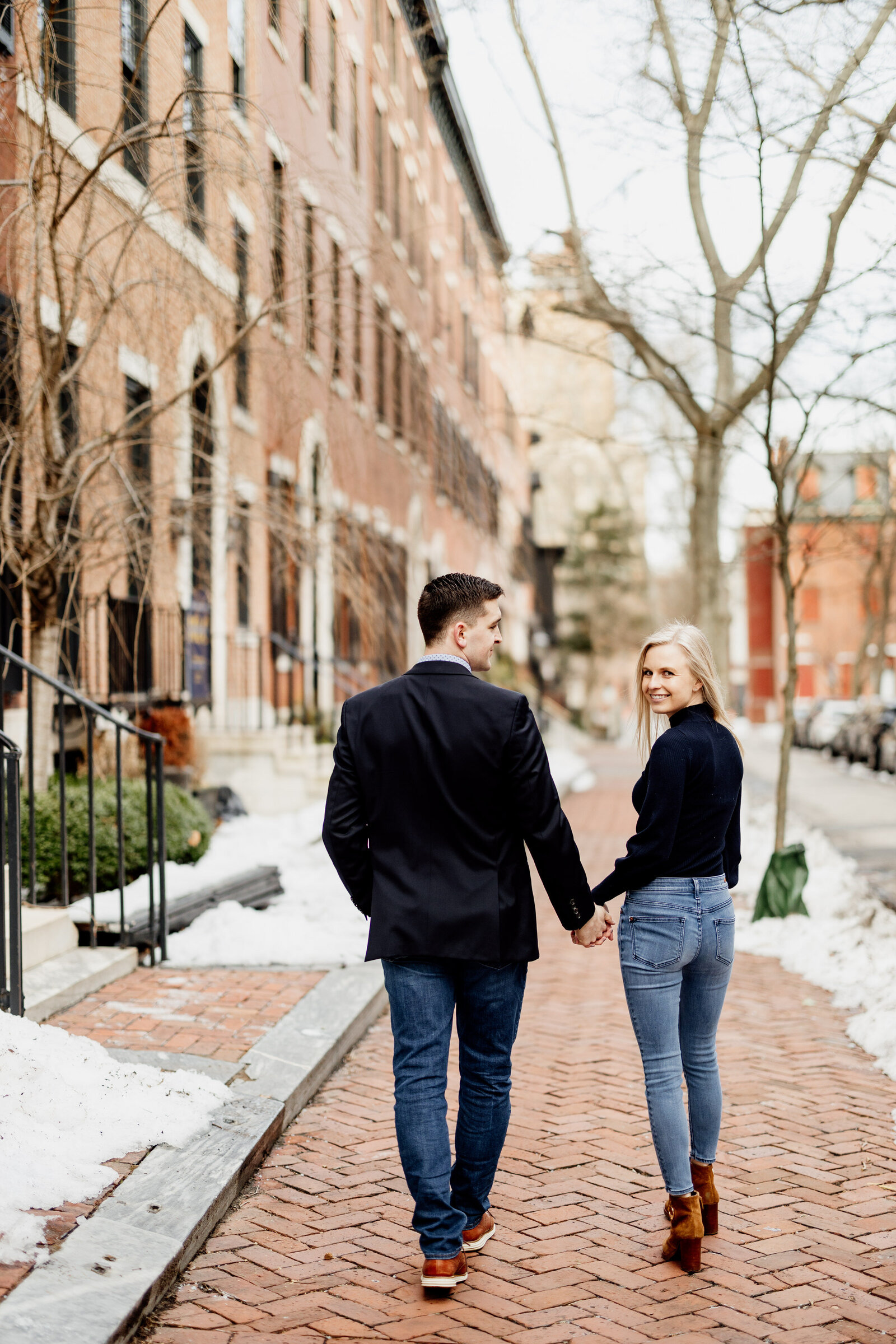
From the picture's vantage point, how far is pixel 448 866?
3.54m

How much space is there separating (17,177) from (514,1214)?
5.65 metres

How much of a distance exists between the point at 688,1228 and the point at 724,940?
0.77 m

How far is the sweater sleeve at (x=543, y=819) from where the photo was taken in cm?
352

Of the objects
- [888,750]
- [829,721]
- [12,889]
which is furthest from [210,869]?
[829,721]

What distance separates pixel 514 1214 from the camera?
4168 millimetres

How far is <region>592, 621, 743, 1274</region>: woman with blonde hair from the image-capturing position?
3668 millimetres

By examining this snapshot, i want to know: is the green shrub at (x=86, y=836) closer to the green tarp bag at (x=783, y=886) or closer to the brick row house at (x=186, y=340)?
the brick row house at (x=186, y=340)

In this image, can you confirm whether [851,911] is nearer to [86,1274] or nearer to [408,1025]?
[408,1025]

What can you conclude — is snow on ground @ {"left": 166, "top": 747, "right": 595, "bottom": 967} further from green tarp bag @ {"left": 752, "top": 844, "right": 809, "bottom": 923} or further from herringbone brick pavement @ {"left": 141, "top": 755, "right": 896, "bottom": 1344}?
green tarp bag @ {"left": 752, "top": 844, "right": 809, "bottom": 923}

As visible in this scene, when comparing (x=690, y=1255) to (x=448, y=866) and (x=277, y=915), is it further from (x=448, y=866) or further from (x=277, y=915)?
(x=277, y=915)

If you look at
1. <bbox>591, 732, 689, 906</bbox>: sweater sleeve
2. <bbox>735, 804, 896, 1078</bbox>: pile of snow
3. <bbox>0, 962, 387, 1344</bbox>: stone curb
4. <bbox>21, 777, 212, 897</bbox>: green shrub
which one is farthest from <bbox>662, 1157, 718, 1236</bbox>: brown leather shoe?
<bbox>21, 777, 212, 897</bbox>: green shrub

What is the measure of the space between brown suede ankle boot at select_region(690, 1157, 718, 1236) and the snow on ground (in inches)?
112

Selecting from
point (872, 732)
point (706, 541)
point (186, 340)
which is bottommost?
point (872, 732)

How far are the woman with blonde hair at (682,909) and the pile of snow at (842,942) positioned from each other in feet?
7.38
